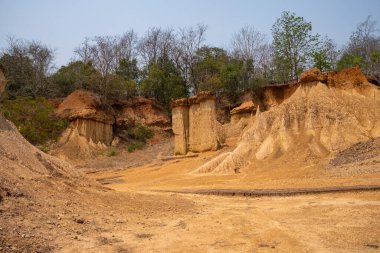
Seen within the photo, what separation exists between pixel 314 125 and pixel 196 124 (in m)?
8.93

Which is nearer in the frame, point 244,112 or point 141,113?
point 244,112

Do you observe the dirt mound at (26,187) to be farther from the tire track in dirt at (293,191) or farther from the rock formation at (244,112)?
the rock formation at (244,112)

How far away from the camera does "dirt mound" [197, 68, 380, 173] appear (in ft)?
60.8

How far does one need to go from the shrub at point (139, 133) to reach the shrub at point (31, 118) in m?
6.81

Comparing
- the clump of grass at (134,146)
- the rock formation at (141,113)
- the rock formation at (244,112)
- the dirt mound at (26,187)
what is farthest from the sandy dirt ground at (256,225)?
the rock formation at (141,113)

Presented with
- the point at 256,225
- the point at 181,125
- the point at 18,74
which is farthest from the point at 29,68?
the point at 256,225

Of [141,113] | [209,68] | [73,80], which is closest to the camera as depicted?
[141,113]

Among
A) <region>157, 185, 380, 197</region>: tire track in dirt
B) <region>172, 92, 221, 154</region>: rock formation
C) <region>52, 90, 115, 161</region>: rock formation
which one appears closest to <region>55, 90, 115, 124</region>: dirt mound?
<region>52, 90, 115, 161</region>: rock formation

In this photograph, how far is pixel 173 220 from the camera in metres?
8.00

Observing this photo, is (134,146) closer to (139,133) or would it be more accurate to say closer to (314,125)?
(139,133)

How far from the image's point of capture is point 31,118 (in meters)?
27.8

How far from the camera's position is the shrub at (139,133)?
1362 inches

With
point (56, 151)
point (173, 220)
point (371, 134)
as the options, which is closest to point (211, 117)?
point (371, 134)

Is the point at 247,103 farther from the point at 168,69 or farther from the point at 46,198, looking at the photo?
the point at 46,198
